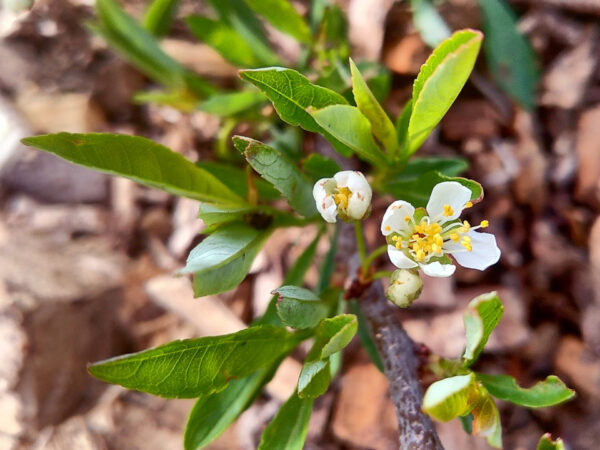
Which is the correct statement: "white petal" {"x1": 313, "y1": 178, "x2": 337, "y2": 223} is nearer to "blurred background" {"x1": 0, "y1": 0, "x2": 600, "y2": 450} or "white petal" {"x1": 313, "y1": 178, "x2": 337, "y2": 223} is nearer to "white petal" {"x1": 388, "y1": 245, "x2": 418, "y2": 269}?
"white petal" {"x1": 388, "y1": 245, "x2": 418, "y2": 269}

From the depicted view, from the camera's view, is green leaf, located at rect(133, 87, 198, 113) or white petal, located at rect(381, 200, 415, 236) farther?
green leaf, located at rect(133, 87, 198, 113)

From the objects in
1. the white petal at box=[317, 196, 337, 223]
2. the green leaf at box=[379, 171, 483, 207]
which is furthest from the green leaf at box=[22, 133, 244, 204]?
the green leaf at box=[379, 171, 483, 207]

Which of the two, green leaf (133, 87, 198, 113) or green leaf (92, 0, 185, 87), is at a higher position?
green leaf (92, 0, 185, 87)

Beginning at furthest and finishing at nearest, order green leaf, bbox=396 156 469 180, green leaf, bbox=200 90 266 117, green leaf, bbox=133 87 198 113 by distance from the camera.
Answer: green leaf, bbox=133 87 198 113, green leaf, bbox=200 90 266 117, green leaf, bbox=396 156 469 180

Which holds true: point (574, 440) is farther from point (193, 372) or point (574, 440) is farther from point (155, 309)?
point (155, 309)

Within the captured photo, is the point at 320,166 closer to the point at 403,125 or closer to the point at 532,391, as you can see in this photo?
the point at 403,125

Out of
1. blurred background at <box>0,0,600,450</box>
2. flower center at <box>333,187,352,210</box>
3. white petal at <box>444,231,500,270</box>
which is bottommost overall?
blurred background at <box>0,0,600,450</box>

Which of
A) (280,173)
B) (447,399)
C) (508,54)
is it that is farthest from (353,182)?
(508,54)
